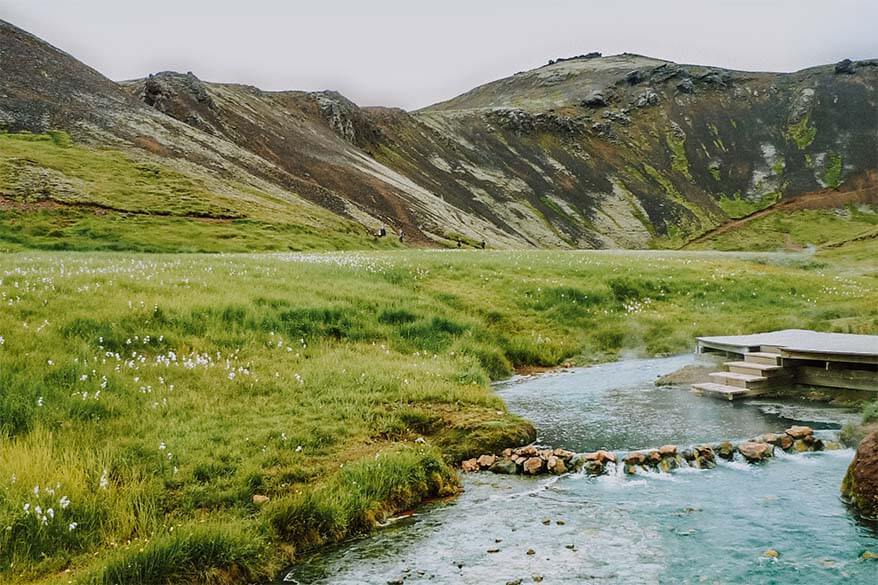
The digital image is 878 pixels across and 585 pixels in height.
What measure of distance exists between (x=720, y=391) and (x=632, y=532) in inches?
394

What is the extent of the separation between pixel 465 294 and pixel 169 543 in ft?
68.2

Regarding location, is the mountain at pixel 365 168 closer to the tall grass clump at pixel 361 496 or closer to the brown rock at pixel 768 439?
the tall grass clump at pixel 361 496

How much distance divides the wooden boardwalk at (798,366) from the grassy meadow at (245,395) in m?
5.61

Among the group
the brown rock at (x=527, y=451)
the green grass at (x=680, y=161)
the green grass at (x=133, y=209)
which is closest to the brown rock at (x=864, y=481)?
the brown rock at (x=527, y=451)

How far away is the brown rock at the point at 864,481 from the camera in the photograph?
9.93 metres

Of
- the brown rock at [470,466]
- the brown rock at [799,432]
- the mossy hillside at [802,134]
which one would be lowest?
the brown rock at [470,466]

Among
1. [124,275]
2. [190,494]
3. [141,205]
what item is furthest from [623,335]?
[141,205]

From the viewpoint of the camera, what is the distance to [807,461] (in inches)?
496

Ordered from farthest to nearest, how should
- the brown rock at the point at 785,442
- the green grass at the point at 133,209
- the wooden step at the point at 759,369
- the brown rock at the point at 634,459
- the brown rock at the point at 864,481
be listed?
the green grass at the point at 133,209
the wooden step at the point at 759,369
the brown rock at the point at 785,442
the brown rock at the point at 634,459
the brown rock at the point at 864,481

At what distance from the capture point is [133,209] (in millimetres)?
59188

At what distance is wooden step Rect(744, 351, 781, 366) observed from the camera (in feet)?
63.5

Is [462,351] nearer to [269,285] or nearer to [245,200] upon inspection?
[269,285]

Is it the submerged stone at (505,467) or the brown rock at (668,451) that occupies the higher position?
the brown rock at (668,451)

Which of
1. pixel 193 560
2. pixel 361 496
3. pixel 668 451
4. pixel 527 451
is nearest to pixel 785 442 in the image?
pixel 668 451
